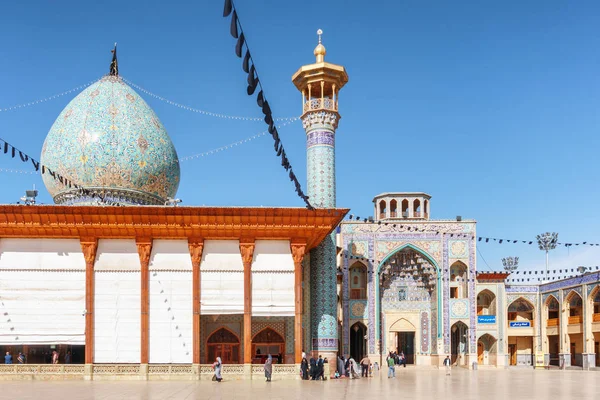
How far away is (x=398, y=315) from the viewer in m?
37.2

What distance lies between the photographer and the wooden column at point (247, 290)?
21.9 metres

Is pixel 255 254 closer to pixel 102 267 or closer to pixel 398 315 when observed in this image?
pixel 102 267

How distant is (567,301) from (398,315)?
31.6 feet

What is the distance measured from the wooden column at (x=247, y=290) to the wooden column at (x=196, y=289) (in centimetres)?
133

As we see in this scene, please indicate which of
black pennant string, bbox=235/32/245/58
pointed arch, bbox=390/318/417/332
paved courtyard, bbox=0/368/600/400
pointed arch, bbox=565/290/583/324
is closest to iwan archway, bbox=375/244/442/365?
pointed arch, bbox=390/318/417/332

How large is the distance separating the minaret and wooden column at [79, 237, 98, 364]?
23.4ft

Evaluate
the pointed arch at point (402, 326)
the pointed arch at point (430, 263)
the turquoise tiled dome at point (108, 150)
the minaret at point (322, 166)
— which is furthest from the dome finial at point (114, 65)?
the pointed arch at point (402, 326)

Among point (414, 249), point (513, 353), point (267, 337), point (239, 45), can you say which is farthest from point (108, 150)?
point (513, 353)

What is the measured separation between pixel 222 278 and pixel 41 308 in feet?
18.0

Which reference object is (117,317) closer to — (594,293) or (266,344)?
(266,344)

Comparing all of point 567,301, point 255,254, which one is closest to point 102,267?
point 255,254

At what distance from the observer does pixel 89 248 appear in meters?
22.0

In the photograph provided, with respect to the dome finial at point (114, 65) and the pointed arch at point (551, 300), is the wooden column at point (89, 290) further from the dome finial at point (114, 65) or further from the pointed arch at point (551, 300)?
the pointed arch at point (551, 300)

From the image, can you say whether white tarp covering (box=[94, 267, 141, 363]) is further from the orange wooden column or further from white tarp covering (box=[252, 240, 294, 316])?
the orange wooden column
